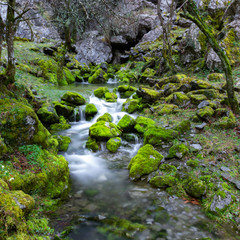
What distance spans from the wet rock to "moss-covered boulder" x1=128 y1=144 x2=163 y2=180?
1.97 metres

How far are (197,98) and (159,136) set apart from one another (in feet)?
13.1

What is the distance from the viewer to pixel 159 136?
7223 mm

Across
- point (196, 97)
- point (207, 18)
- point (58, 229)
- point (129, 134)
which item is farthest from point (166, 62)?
point (58, 229)

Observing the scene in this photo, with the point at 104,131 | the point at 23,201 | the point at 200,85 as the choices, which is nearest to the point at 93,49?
the point at 200,85

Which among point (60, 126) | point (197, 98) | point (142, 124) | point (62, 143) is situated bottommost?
point (62, 143)

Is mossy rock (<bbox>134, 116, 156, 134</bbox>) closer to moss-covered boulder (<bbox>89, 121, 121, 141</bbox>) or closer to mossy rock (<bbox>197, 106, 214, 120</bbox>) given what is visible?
moss-covered boulder (<bbox>89, 121, 121, 141</bbox>)

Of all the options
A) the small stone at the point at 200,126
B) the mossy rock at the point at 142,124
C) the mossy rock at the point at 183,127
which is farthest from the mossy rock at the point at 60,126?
the small stone at the point at 200,126

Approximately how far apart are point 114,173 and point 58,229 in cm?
292

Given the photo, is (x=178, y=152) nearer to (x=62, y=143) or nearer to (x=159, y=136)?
(x=159, y=136)

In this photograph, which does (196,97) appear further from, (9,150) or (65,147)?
(9,150)

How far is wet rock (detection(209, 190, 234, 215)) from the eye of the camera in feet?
13.0

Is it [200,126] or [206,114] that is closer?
[200,126]

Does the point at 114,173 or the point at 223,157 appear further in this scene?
the point at 114,173

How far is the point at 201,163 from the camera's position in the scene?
556cm
